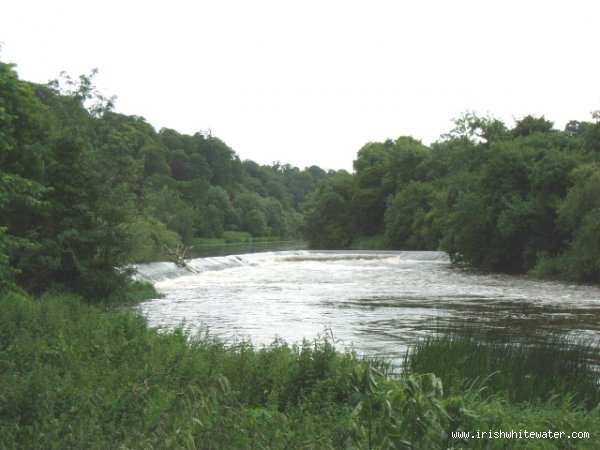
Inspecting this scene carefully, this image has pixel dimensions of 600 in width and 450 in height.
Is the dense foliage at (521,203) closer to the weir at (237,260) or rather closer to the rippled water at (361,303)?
the rippled water at (361,303)

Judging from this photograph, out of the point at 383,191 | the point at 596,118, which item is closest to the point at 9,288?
the point at 596,118

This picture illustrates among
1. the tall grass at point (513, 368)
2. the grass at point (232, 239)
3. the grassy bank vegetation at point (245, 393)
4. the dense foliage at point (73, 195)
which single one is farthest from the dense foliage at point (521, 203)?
the grass at point (232, 239)

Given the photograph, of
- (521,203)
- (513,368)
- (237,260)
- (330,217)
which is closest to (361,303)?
(513,368)

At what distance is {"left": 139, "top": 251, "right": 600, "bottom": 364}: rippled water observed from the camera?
17.6m

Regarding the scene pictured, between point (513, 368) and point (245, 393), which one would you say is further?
point (513, 368)

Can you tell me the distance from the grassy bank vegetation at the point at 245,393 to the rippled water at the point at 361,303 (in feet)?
10.3

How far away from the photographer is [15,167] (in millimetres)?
18891

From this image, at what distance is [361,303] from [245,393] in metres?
15.9

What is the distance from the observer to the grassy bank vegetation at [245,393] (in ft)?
13.3

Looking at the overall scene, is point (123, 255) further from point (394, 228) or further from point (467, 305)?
point (394, 228)

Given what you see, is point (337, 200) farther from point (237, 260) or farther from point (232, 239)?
point (237, 260)

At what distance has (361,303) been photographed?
24547 millimetres

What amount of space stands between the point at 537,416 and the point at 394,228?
65975mm

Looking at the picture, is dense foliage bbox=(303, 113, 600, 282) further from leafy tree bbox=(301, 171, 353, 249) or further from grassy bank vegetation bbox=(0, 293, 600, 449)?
grassy bank vegetation bbox=(0, 293, 600, 449)
